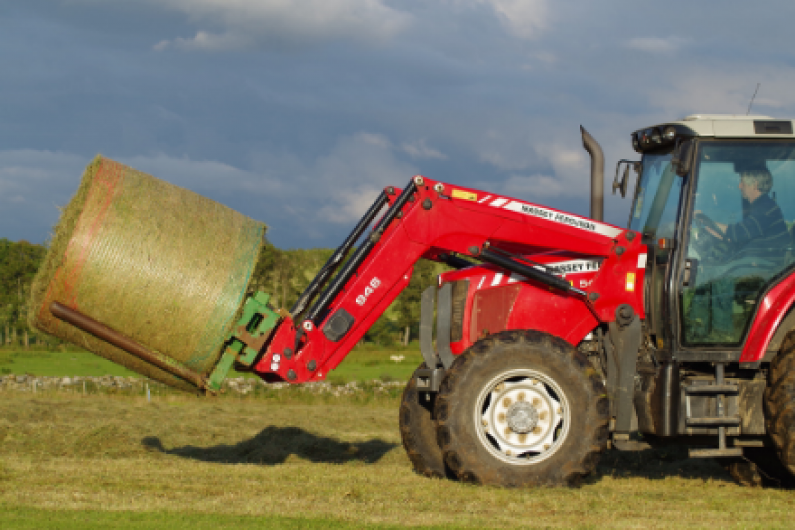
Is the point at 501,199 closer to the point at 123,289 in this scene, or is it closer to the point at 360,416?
the point at 123,289

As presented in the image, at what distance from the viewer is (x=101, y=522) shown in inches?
223

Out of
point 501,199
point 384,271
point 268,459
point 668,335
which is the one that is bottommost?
point 268,459

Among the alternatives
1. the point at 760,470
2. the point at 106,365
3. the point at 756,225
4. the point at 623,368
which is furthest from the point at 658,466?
the point at 106,365

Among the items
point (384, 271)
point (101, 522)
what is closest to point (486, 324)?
point (384, 271)

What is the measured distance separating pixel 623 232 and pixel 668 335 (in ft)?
3.42

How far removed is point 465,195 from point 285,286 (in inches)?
1698

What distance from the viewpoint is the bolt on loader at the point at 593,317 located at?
7.23 metres

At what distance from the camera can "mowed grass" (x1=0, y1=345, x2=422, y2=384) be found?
31.9m

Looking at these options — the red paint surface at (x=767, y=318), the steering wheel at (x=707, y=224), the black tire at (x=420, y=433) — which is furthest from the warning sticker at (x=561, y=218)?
the black tire at (x=420, y=433)

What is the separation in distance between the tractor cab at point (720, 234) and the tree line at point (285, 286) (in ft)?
102

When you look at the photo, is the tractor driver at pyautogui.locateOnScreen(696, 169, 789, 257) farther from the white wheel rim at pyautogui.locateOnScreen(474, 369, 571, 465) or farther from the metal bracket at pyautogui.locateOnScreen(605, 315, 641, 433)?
the white wheel rim at pyautogui.locateOnScreen(474, 369, 571, 465)

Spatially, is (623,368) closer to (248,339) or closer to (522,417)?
(522,417)

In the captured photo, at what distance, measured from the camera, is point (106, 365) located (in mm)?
37656

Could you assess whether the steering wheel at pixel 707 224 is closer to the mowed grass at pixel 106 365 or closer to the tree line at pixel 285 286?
the mowed grass at pixel 106 365
